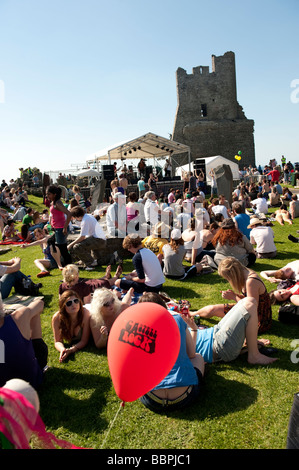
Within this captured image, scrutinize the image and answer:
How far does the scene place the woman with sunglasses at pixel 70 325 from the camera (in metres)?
3.96

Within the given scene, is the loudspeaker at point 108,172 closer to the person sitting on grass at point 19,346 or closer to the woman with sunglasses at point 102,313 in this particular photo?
the woman with sunglasses at point 102,313

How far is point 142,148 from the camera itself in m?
24.6

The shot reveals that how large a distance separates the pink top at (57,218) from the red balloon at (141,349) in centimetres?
494

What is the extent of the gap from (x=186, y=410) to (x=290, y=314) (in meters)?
2.10

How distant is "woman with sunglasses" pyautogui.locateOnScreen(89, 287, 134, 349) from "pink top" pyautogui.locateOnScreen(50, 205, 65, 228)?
3561 millimetres

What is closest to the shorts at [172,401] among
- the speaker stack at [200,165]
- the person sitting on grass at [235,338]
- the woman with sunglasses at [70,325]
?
the person sitting on grass at [235,338]

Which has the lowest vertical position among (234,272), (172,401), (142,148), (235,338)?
(172,401)

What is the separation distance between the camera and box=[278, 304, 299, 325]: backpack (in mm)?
4363

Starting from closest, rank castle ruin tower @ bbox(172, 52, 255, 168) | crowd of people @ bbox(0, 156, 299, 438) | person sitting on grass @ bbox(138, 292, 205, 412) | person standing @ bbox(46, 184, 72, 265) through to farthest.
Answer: person sitting on grass @ bbox(138, 292, 205, 412), crowd of people @ bbox(0, 156, 299, 438), person standing @ bbox(46, 184, 72, 265), castle ruin tower @ bbox(172, 52, 255, 168)

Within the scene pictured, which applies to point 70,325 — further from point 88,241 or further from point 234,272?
point 88,241

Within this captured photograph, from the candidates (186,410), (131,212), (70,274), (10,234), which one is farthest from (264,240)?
(10,234)

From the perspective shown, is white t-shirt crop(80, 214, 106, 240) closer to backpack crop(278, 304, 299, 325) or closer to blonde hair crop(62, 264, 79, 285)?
blonde hair crop(62, 264, 79, 285)

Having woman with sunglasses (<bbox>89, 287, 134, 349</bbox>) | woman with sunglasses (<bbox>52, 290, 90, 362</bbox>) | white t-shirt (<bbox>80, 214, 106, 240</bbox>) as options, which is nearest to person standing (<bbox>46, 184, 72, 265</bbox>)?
white t-shirt (<bbox>80, 214, 106, 240</bbox>)
